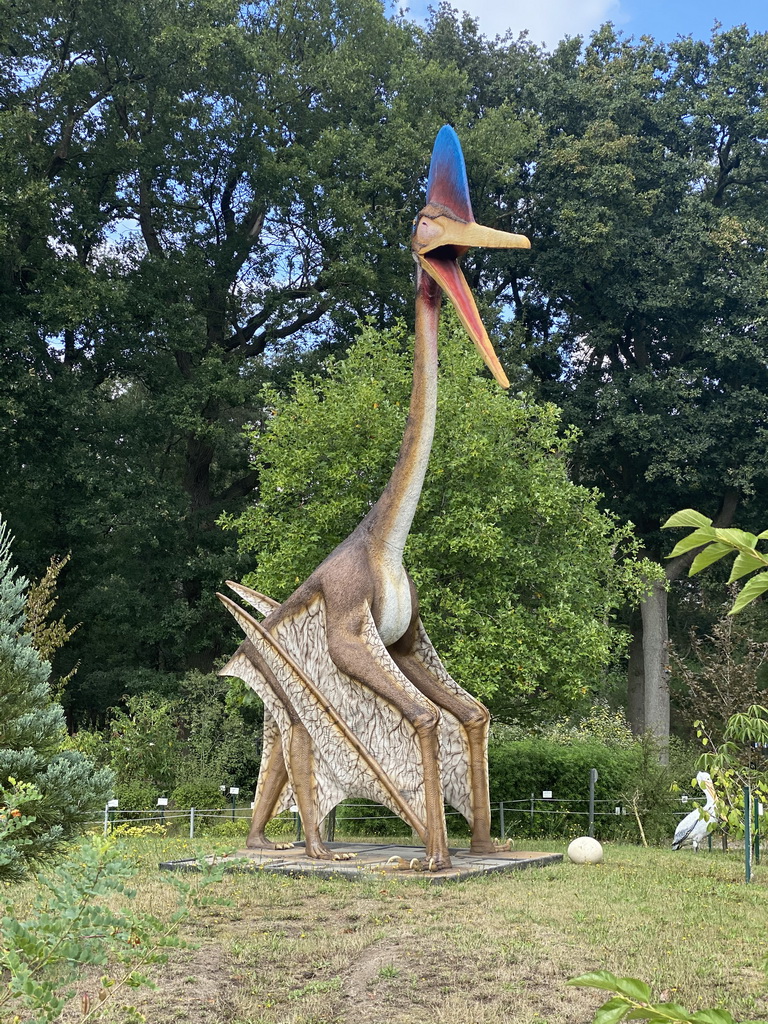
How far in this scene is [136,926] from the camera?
3.22 metres

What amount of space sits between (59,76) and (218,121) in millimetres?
3447

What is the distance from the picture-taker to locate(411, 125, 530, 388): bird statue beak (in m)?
9.40

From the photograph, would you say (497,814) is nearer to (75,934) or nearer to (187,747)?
(187,747)

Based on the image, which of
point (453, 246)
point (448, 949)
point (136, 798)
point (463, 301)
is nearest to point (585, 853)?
point (448, 949)

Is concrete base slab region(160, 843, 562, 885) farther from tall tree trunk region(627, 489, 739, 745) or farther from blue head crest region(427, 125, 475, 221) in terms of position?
tall tree trunk region(627, 489, 739, 745)

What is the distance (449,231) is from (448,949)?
6.23 m

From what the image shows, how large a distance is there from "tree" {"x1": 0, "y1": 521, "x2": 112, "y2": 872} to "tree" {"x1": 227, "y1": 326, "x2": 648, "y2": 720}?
6251mm

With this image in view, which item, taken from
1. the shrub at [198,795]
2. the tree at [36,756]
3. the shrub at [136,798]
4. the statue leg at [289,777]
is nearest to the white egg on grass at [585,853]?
the statue leg at [289,777]

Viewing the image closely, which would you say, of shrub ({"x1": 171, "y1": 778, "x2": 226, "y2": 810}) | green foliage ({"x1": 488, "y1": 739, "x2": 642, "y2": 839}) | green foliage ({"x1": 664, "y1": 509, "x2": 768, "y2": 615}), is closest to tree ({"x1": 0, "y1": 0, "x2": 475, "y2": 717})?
shrub ({"x1": 171, "y1": 778, "x2": 226, "y2": 810})

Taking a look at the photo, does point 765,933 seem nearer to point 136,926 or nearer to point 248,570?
point 136,926

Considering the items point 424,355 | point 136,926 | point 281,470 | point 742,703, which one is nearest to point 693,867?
point 742,703

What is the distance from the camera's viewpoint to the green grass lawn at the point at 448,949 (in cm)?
536

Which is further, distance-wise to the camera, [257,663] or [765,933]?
[257,663]

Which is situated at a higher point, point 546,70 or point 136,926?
point 546,70
